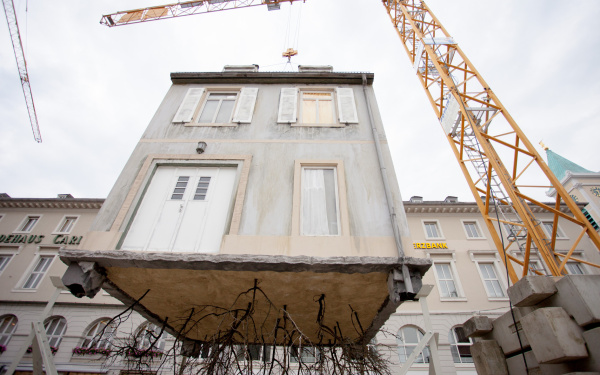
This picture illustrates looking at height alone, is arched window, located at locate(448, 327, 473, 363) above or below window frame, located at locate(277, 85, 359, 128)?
below

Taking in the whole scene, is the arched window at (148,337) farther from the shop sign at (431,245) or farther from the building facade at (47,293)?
the shop sign at (431,245)

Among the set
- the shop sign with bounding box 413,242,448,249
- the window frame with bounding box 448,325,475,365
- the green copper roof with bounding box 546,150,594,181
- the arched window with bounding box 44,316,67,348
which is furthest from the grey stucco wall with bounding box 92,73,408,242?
the green copper roof with bounding box 546,150,594,181

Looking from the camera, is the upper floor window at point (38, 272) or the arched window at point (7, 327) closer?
the arched window at point (7, 327)

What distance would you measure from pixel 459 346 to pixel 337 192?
14526 mm

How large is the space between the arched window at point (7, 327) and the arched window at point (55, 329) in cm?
198

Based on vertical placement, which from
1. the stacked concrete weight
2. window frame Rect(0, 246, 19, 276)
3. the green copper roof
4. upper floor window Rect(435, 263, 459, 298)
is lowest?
the stacked concrete weight

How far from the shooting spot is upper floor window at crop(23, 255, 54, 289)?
17.5m

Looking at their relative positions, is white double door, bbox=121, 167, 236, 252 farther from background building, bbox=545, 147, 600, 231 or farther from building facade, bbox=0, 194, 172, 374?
background building, bbox=545, 147, 600, 231

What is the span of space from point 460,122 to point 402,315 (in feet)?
35.5

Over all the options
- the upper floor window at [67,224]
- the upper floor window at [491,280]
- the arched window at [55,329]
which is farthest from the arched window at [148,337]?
the upper floor window at [491,280]

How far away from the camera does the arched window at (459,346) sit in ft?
49.6

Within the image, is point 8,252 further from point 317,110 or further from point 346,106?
point 346,106

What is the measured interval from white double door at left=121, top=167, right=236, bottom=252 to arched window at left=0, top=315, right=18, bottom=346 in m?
17.8

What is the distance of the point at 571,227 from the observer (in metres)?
20.3
